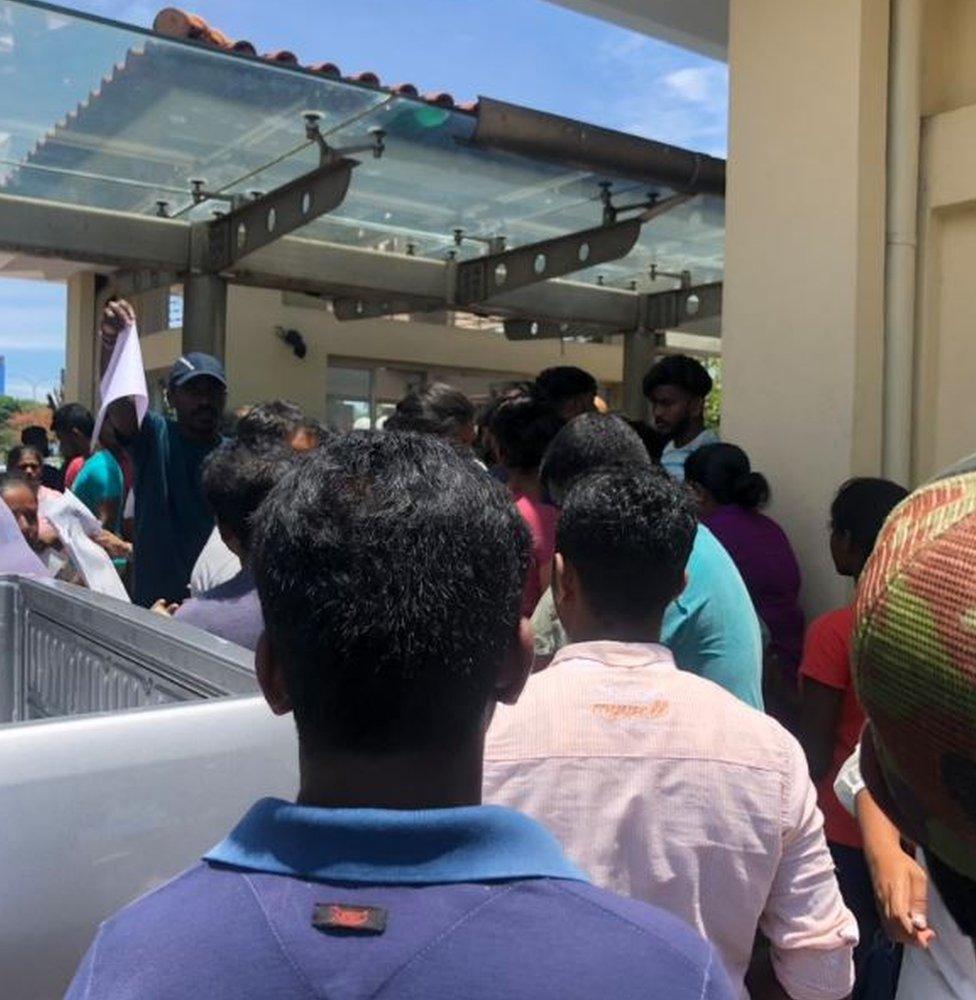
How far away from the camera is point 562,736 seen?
177 cm

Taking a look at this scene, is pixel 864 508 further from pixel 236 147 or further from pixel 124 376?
pixel 236 147

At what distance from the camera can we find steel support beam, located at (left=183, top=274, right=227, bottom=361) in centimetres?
809

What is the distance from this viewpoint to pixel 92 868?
180cm

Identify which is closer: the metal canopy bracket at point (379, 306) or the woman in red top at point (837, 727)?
the woman in red top at point (837, 727)

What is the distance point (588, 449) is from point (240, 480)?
89 cm

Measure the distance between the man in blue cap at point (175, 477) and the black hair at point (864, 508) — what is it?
7.45ft

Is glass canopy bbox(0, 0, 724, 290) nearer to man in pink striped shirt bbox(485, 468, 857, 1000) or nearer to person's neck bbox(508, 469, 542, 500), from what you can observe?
person's neck bbox(508, 469, 542, 500)

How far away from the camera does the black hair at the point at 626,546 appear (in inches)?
82.4

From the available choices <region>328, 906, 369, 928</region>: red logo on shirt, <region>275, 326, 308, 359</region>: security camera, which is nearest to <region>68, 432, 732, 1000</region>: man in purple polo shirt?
<region>328, 906, 369, 928</region>: red logo on shirt

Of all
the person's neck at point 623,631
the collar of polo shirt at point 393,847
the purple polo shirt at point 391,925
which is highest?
the person's neck at point 623,631

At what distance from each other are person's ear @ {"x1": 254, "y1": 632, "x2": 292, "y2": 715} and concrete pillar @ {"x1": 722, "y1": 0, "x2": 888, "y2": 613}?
3146 millimetres

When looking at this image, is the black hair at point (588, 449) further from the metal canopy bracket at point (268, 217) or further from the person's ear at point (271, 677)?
the metal canopy bracket at point (268, 217)

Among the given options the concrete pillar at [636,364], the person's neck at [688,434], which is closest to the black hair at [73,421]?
the person's neck at [688,434]

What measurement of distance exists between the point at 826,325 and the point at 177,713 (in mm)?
2896
